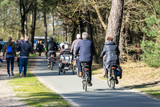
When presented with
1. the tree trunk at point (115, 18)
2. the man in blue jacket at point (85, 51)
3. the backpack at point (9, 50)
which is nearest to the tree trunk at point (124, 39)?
the tree trunk at point (115, 18)

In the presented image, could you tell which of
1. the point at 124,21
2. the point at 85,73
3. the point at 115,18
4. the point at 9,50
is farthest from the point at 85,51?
the point at 124,21

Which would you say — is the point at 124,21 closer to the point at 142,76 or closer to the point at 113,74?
the point at 142,76

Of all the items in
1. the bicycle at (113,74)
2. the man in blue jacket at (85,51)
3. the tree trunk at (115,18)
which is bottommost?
the bicycle at (113,74)

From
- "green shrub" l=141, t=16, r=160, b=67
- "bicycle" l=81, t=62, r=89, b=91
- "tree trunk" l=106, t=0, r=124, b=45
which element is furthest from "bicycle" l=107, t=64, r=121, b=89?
"tree trunk" l=106, t=0, r=124, b=45

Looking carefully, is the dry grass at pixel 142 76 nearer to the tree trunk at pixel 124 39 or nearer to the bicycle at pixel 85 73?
the bicycle at pixel 85 73

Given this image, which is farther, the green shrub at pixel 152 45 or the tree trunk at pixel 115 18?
the tree trunk at pixel 115 18

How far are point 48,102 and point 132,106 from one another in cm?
207

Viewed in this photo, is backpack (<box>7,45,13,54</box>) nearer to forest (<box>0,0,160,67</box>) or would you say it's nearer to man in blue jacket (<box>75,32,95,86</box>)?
forest (<box>0,0,160,67</box>)

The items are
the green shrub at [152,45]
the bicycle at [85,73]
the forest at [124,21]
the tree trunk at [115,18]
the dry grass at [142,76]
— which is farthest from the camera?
the tree trunk at [115,18]

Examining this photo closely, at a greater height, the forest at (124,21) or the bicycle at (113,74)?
the forest at (124,21)

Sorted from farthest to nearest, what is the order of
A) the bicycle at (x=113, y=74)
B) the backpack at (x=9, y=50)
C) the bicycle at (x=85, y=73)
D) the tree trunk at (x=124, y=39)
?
the tree trunk at (x=124, y=39) < the backpack at (x=9, y=50) < the bicycle at (x=113, y=74) < the bicycle at (x=85, y=73)

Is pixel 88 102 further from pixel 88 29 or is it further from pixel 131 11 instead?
pixel 88 29

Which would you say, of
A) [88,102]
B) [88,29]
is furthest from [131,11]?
[88,102]

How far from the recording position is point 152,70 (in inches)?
714
